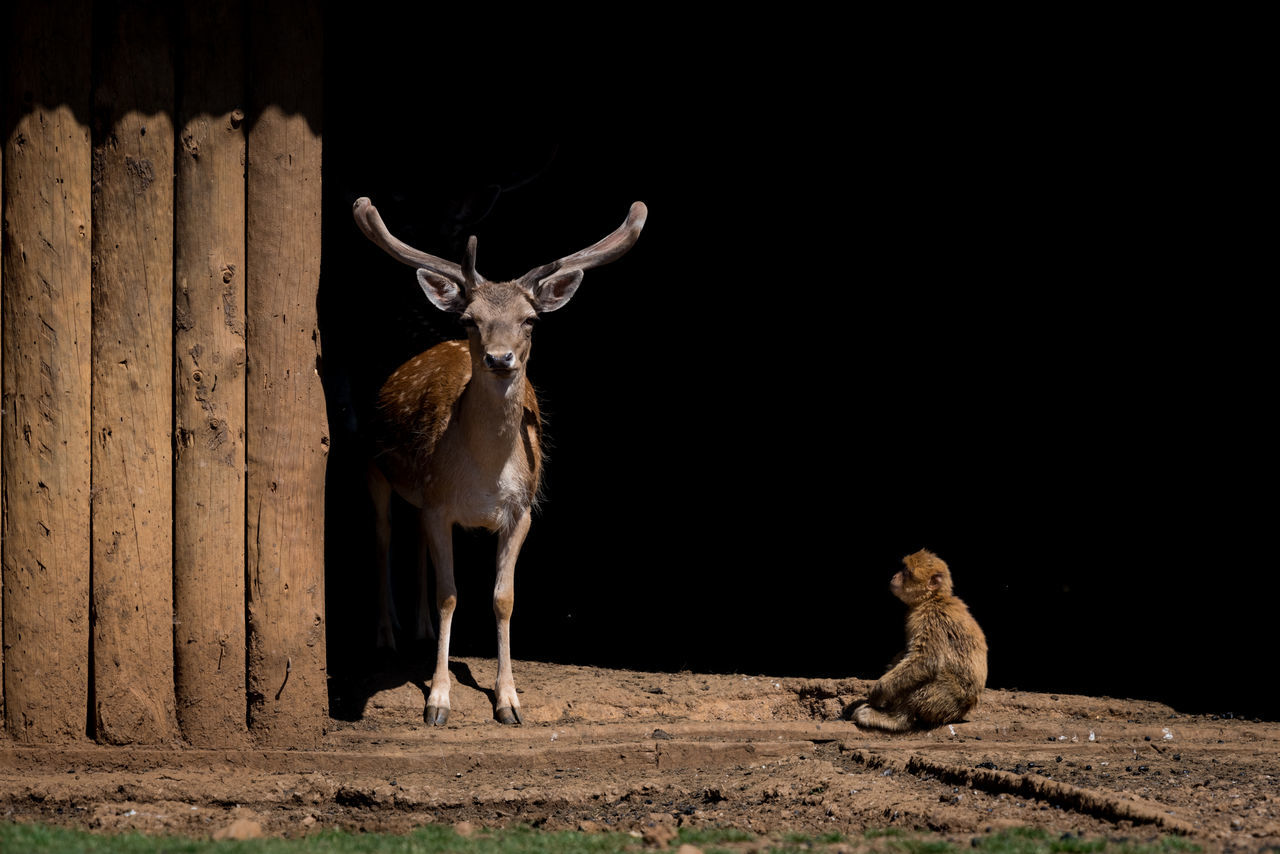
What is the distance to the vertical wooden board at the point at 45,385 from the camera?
6.45 meters

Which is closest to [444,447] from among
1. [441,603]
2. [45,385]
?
[441,603]

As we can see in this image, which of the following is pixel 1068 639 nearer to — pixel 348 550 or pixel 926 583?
pixel 926 583

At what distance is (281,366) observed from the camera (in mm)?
6797

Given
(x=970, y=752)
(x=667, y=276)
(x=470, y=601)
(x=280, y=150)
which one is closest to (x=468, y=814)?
(x=970, y=752)

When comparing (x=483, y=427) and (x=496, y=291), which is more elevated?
(x=496, y=291)

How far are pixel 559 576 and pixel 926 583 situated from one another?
4.31 meters

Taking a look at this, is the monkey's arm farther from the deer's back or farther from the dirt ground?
the deer's back

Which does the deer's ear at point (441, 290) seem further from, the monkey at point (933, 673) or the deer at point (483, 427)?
the monkey at point (933, 673)

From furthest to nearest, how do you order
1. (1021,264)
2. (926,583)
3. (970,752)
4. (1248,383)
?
(1021,264) → (1248,383) → (926,583) → (970,752)

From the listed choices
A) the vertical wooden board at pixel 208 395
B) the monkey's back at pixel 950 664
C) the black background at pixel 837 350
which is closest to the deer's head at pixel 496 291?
the vertical wooden board at pixel 208 395

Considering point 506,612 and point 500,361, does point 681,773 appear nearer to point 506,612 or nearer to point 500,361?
point 506,612

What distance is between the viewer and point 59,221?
21.3 feet

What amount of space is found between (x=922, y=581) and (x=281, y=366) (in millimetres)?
3692

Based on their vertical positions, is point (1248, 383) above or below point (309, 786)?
above
